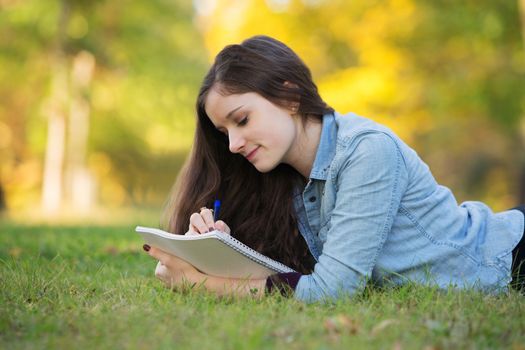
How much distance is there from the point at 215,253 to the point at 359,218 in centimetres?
60

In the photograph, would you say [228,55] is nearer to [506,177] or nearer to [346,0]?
[346,0]

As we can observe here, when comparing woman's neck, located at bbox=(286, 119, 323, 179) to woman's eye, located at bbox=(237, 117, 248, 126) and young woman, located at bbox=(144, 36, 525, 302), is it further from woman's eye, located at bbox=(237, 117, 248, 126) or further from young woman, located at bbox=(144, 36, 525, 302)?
woman's eye, located at bbox=(237, 117, 248, 126)

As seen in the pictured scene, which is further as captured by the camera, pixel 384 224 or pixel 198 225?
pixel 198 225

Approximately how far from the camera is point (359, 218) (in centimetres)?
249

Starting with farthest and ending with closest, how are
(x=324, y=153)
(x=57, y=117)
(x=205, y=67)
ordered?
(x=205, y=67) → (x=57, y=117) → (x=324, y=153)

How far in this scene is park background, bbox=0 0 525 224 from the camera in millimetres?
10875

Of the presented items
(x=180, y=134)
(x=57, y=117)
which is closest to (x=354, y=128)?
(x=57, y=117)

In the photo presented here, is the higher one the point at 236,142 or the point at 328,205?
the point at 236,142

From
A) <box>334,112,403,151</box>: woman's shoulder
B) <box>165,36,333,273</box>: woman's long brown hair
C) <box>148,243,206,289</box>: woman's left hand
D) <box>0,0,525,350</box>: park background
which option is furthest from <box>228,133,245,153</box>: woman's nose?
<box>0,0,525,350</box>: park background

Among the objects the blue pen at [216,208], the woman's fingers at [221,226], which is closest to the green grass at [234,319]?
the woman's fingers at [221,226]

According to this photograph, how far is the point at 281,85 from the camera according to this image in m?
2.76

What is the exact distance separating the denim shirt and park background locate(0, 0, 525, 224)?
6.81 m

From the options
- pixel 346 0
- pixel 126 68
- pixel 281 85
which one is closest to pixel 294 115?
pixel 281 85

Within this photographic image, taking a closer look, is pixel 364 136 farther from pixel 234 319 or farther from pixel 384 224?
pixel 234 319
